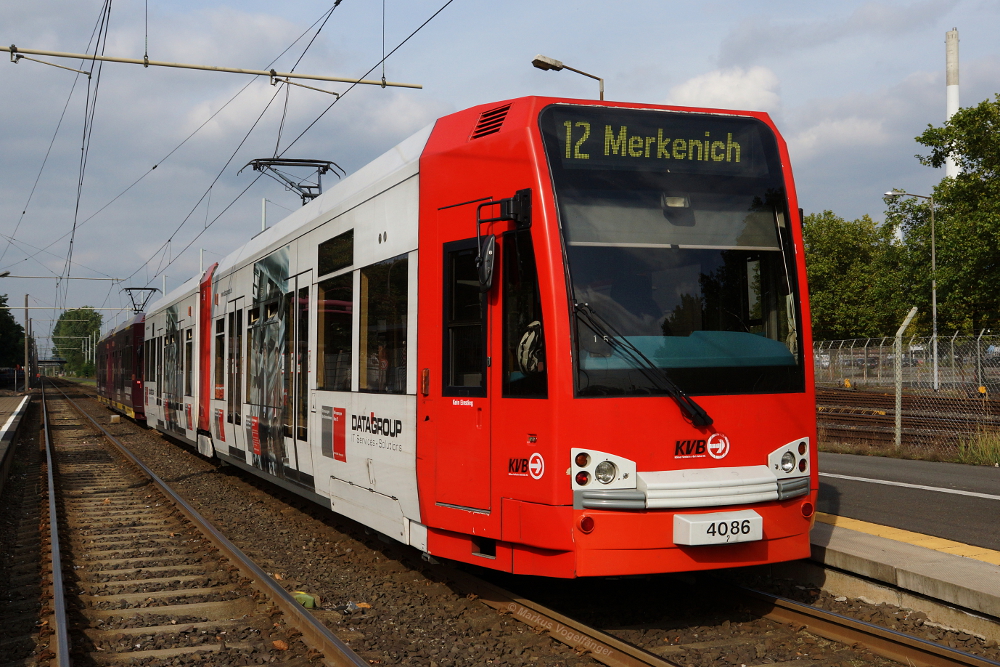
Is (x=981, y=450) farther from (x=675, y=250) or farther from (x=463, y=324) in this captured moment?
(x=463, y=324)

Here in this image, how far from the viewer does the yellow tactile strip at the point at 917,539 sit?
21.6 feet

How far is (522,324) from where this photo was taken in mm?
5777

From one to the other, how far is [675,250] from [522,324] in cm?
107

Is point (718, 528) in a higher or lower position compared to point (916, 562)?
higher

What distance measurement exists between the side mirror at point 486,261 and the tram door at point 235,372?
6.93 m

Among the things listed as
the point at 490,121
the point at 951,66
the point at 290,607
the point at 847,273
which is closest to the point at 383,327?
the point at 490,121

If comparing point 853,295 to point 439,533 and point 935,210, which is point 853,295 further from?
point 439,533

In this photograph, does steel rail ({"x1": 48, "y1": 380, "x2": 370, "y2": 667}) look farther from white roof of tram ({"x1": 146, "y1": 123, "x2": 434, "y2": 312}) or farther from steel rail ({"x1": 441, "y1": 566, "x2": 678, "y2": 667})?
white roof of tram ({"x1": 146, "y1": 123, "x2": 434, "y2": 312})

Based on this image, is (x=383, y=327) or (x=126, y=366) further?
(x=126, y=366)

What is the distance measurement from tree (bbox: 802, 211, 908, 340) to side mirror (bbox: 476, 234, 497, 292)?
4448cm

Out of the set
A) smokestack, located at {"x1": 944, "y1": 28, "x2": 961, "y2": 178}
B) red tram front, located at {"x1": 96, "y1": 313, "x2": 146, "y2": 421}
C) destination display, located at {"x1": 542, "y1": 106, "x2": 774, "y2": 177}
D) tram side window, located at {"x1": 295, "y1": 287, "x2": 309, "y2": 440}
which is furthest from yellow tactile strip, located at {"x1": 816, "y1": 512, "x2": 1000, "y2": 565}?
smokestack, located at {"x1": 944, "y1": 28, "x2": 961, "y2": 178}

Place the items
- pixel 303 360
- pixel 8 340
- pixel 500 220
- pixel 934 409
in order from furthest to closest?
pixel 8 340 < pixel 934 409 < pixel 303 360 < pixel 500 220

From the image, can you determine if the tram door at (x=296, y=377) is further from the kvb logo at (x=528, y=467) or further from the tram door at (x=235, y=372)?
the kvb logo at (x=528, y=467)

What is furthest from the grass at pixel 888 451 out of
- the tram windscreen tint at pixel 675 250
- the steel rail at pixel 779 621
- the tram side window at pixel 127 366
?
the tram side window at pixel 127 366
